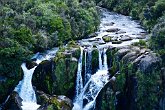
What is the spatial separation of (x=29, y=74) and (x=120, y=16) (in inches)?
1406

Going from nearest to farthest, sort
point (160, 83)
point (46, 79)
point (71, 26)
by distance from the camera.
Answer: point (160, 83)
point (46, 79)
point (71, 26)

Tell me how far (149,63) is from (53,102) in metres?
10.5

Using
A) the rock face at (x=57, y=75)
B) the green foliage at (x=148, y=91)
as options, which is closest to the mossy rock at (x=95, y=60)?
the rock face at (x=57, y=75)

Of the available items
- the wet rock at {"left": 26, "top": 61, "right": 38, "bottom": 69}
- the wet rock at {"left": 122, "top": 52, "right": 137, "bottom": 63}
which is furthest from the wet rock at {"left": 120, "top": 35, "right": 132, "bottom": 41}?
the wet rock at {"left": 26, "top": 61, "right": 38, "bottom": 69}

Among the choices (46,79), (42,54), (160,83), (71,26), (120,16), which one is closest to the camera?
(160,83)

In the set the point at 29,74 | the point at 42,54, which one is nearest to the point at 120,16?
the point at 42,54

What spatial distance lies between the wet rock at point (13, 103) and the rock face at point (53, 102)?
2.21 m

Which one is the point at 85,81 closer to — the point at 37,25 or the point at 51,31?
the point at 51,31

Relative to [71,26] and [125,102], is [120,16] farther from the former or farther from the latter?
[125,102]

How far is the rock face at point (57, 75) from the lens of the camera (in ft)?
138

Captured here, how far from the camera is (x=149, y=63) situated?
123ft

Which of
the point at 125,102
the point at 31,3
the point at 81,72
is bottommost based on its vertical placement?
the point at 125,102

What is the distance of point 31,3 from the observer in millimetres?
56750

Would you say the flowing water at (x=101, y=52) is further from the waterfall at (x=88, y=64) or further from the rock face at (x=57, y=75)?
the rock face at (x=57, y=75)
